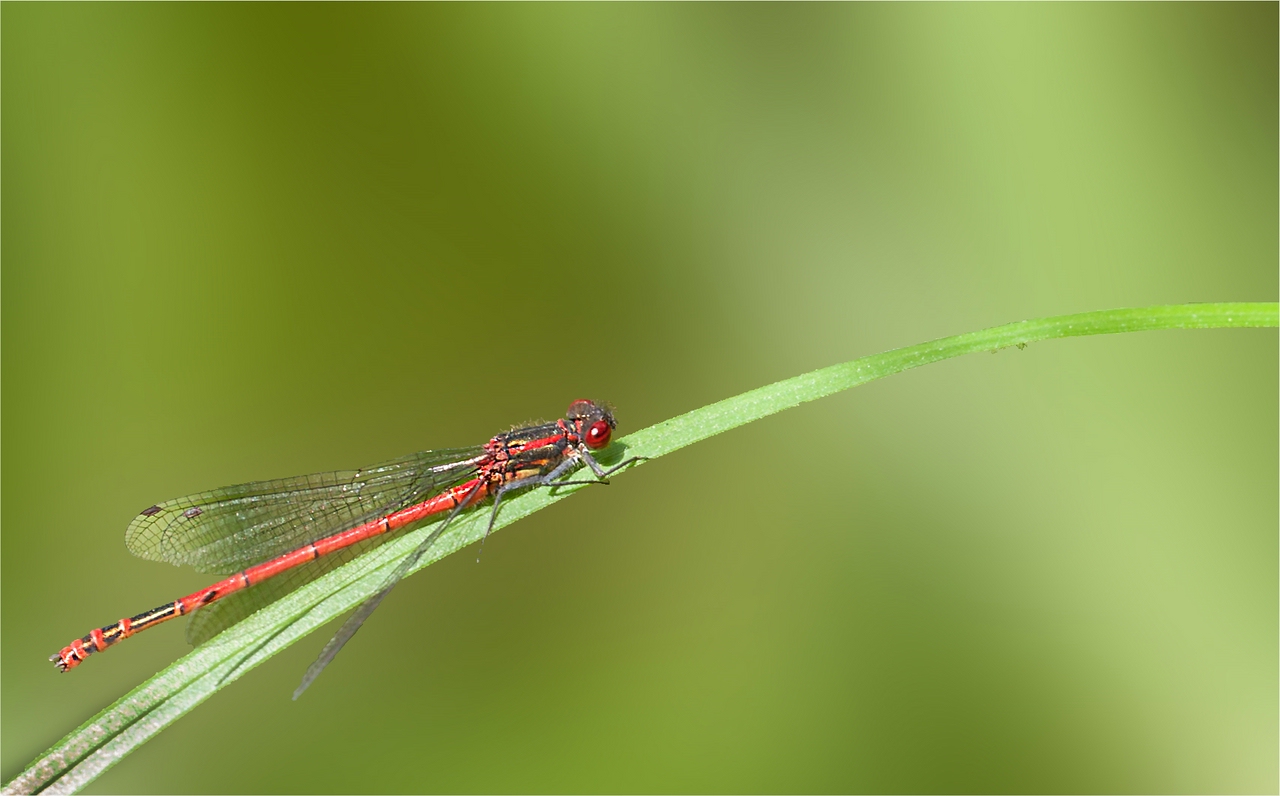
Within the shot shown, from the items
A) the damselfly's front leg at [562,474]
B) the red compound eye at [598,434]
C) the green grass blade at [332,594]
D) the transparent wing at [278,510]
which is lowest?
the green grass blade at [332,594]

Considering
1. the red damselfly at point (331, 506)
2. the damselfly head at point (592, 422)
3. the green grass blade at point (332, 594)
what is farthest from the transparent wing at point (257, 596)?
the damselfly head at point (592, 422)

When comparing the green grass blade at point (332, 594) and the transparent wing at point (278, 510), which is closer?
the green grass blade at point (332, 594)

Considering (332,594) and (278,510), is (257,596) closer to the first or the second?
(278,510)

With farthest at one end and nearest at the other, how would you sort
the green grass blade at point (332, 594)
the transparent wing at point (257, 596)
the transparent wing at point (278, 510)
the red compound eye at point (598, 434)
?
the transparent wing at point (278, 510) → the red compound eye at point (598, 434) → the transparent wing at point (257, 596) → the green grass blade at point (332, 594)

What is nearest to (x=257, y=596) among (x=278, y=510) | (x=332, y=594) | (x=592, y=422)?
(x=278, y=510)

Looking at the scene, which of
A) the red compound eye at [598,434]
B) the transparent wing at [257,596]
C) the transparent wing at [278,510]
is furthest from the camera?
the transparent wing at [278,510]

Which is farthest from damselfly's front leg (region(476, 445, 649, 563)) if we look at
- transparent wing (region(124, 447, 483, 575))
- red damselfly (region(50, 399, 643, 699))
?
transparent wing (region(124, 447, 483, 575))

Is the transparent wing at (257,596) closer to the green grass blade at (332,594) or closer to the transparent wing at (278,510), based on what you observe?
the transparent wing at (278,510)

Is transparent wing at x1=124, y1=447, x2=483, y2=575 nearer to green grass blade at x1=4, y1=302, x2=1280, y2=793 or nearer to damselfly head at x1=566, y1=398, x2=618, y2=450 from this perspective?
damselfly head at x1=566, y1=398, x2=618, y2=450
